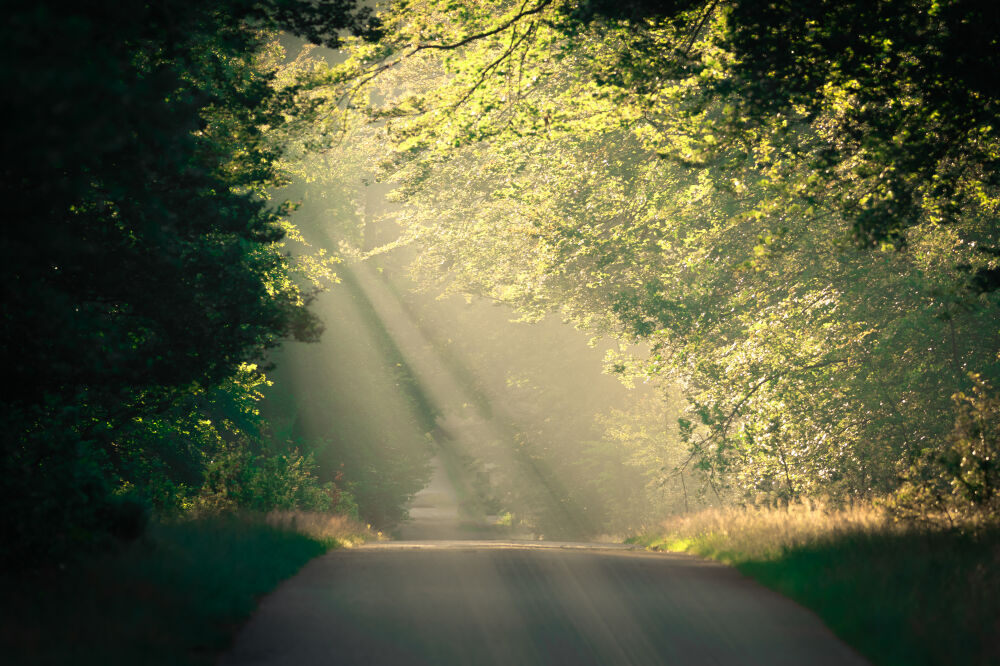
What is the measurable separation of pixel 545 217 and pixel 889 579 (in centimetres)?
1544

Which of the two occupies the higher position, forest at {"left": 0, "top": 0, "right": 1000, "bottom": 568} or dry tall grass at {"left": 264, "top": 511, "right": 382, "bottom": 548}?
forest at {"left": 0, "top": 0, "right": 1000, "bottom": 568}

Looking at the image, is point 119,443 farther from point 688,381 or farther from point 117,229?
point 688,381

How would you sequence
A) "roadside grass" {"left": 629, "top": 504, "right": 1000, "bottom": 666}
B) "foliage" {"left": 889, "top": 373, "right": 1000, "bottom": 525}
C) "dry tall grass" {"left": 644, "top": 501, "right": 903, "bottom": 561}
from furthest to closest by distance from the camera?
"dry tall grass" {"left": 644, "top": 501, "right": 903, "bottom": 561}
"foliage" {"left": 889, "top": 373, "right": 1000, "bottom": 525}
"roadside grass" {"left": 629, "top": 504, "right": 1000, "bottom": 666}

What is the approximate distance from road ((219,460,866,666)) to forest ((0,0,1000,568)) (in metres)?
2.28

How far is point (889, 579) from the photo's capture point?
784 centimetres

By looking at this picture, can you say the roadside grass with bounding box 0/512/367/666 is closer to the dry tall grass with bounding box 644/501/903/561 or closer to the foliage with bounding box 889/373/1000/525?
the dry tall grass with bounding box 644/501/903/561

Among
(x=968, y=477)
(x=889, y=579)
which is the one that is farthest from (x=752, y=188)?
(x=889, y=579)

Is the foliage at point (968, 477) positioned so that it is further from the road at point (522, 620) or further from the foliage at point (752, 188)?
the road at point (522, 620)

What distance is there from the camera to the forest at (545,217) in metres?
7.38

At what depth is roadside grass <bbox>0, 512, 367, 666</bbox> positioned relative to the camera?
502 centimetres

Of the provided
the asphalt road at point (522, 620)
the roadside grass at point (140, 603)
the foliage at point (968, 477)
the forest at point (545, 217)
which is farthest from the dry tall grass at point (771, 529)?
the roadside grass at point (140, 603)

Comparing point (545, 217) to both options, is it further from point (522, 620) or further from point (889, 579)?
point (522, 620)

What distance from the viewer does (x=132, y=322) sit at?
1048 cm

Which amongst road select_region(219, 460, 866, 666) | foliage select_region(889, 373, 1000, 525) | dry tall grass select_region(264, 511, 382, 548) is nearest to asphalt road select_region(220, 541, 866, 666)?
road select_region(219, 460, 866, 666)
